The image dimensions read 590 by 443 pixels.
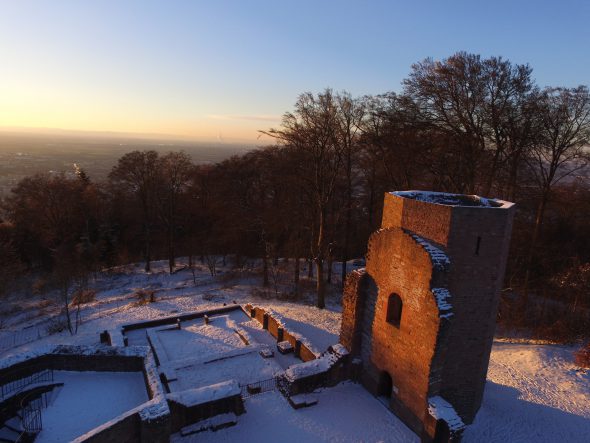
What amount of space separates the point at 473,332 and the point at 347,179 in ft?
52.1

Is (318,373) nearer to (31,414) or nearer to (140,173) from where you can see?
(31,414)

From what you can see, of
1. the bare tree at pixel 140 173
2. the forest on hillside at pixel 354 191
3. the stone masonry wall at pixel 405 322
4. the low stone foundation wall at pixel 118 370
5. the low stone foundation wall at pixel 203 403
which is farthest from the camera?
the bare tree at pixel 140 173

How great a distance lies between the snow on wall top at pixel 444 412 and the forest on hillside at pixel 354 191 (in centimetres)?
1102

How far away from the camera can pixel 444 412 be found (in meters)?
9.80

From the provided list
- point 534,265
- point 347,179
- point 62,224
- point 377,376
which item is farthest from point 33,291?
point 534,265

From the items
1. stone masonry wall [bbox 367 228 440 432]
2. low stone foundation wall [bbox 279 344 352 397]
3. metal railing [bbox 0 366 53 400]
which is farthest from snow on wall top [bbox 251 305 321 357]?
metal railing [bbox 0 366 53 400]

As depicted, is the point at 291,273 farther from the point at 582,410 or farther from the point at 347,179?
the point at 582,410

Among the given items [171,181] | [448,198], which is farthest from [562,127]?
[171,181]

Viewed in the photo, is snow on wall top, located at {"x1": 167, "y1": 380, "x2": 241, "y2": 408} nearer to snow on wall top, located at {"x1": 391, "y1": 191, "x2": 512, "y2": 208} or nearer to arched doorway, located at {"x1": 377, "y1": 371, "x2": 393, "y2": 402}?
arched doorway, located at {"x1": 377, "y1": 371, "x2": 393, "y2": 402}

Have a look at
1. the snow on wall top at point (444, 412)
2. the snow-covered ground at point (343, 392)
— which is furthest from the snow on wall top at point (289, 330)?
the snow on wall top at point (444, 412)

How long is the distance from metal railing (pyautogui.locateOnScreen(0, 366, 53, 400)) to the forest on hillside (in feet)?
23.3

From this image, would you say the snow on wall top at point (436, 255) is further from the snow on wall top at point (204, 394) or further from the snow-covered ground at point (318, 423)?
the snow on wall top at point (204, 394)

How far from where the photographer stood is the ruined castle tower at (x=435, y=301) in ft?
31.8

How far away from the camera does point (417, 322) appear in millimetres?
10281
